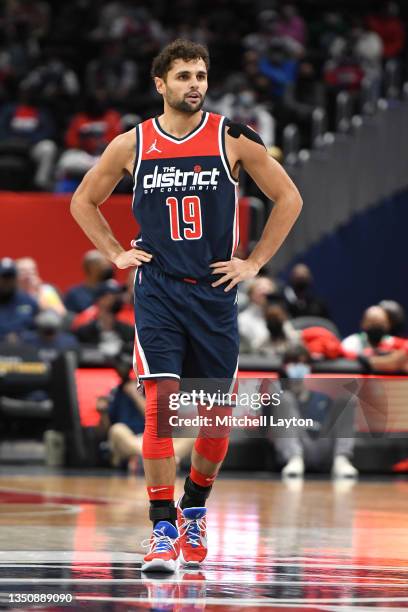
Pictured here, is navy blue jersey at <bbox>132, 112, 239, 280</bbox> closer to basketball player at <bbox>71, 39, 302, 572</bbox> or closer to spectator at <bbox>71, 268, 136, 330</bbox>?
basketball player at <bbox>71, 39, 302, 572</bbox>

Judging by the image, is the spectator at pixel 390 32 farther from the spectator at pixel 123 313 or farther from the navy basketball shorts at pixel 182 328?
the navy basketball shorts at pixel 182 328

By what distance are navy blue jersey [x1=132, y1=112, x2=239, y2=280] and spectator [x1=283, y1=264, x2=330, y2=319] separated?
1094cm

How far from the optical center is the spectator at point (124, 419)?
14.3 metres

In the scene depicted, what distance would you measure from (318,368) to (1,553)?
804 cm

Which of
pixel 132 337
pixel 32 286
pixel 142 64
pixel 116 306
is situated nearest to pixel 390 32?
pixel 142 64

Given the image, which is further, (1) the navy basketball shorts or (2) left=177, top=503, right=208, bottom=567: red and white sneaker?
(2) left=177, top=503, right=208, bottom=567: red and white sneaker

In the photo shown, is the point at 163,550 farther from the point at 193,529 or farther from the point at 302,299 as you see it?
the point at 302,299

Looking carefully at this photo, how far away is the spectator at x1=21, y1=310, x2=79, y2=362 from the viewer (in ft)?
51.6

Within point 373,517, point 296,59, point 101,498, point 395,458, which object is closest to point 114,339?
point 395,458

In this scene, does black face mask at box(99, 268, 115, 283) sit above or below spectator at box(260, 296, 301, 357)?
above

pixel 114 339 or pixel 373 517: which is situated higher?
pixel 114 339

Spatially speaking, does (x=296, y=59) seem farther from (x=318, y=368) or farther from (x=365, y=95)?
(x=318, y=368)

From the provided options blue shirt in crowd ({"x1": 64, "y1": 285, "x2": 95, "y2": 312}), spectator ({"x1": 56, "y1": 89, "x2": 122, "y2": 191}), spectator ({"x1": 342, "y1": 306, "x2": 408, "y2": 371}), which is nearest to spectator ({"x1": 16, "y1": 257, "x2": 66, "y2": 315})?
blue shirt in crowd ({"x1": 64, "y1": 285, "x2": 95, "y2": 312})

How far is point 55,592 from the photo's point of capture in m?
5.69
